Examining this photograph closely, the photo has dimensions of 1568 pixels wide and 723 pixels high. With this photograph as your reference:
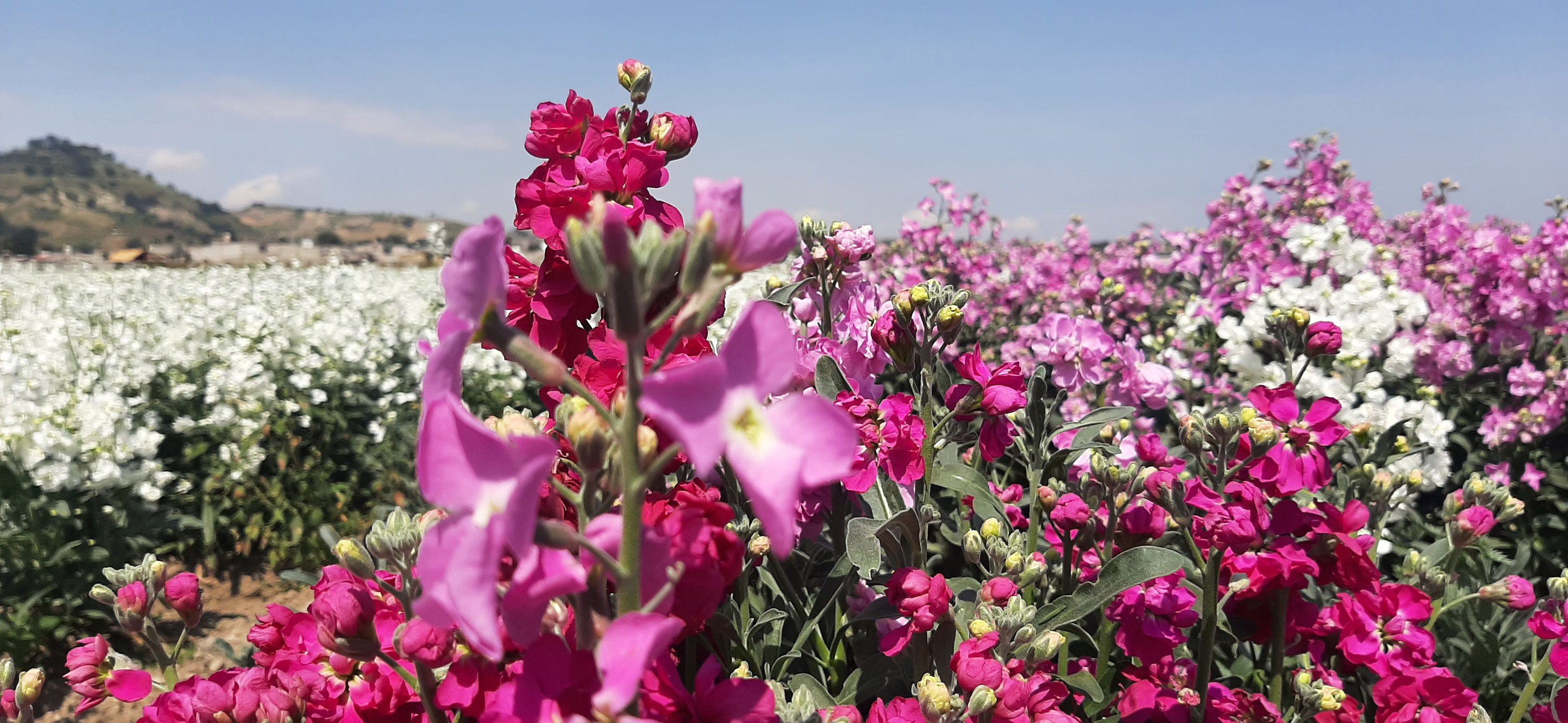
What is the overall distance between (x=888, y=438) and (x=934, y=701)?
0.49m

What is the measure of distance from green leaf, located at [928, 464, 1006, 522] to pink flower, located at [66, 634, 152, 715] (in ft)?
4.21

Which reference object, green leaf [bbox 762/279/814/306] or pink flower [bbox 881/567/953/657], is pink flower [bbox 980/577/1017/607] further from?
green leaf [bbox 762/279/814/306]

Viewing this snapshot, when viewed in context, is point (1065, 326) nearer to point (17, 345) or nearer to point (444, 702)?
point (444, 702)

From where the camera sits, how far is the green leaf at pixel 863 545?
1.24 m

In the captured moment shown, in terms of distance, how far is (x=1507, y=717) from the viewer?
6.12 ft

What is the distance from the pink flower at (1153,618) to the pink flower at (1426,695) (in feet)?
0.99

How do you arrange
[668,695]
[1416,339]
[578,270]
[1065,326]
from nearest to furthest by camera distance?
[578,270], [668,695], [1065,326], [1416,339]

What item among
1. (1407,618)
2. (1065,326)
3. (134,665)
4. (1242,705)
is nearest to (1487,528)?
(1407,618)

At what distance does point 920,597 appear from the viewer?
3.90 ft

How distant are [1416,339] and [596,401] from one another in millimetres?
3919

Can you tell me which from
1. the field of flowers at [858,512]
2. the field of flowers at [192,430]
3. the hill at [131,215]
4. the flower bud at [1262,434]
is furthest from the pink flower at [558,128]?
the hill at [131,215]

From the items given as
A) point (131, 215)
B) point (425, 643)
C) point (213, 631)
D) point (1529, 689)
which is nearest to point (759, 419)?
point (425, 643)

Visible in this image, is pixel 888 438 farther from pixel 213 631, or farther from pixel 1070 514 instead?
pixel 213 631

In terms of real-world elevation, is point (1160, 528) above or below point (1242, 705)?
above
